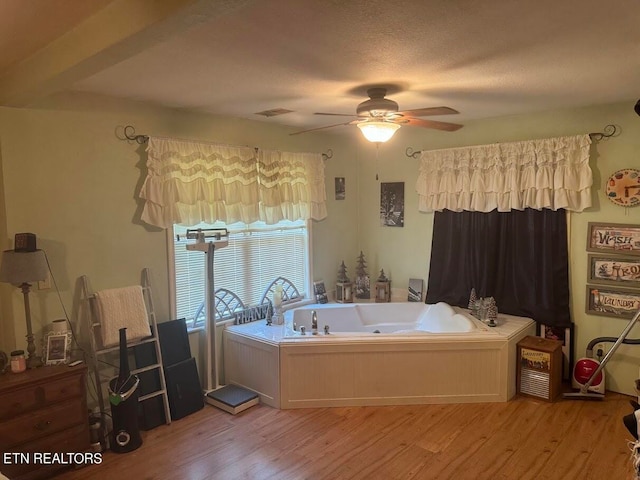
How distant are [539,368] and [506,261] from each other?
1.06 metres

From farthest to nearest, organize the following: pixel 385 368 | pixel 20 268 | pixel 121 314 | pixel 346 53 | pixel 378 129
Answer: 1. pixel 385 368
2. pixel 121 314
3. pixel 378 129
4. pixel 20 268
5. pixel 346 53

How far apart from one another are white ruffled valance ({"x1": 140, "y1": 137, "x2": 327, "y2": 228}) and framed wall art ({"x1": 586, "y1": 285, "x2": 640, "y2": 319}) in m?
2.71

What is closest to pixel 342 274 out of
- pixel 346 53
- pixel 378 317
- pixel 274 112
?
pixel 378 317

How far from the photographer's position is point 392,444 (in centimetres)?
321

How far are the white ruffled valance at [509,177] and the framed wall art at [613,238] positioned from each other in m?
0.24

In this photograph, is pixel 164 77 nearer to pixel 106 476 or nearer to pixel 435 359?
pixel 106 476

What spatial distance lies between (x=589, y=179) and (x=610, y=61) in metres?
1.54

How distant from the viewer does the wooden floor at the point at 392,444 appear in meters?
2.89

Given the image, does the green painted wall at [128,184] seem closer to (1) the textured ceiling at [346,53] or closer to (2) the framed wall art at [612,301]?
(2) the framed wall art at [612,301]

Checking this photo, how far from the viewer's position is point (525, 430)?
3.38 meters

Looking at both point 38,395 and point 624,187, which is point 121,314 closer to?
point 38,395

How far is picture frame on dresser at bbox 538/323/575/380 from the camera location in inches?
163

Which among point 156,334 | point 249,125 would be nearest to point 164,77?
point 249,125

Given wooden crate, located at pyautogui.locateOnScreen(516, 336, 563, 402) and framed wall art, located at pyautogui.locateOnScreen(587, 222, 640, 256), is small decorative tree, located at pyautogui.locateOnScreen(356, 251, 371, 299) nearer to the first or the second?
wooden crate, located at pyautogui.locateOnScreen(516, 336, 563, 402)
